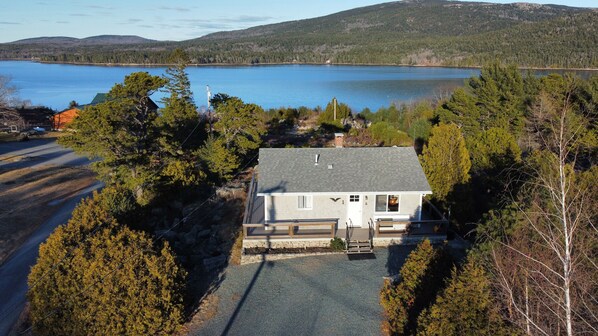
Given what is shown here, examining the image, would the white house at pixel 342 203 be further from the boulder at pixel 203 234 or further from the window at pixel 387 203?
the boulder at pixel 203 234

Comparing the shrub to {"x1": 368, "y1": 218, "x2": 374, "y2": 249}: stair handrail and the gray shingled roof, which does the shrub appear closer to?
the gray shingled roof

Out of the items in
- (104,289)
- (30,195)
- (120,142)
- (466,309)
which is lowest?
(30,195)

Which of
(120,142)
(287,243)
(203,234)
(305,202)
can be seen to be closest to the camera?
(287,243)

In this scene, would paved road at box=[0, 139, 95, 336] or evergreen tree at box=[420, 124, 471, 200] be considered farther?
evergreen tree at box=[420, 124, 471, 200]

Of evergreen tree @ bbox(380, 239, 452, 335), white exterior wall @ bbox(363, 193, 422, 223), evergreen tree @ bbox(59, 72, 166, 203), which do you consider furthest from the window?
evergreen tree @ bbox(59, 72, 166, 203)

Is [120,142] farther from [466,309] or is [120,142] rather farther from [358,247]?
[466,309]

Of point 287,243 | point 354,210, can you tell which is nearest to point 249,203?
point 287,243
